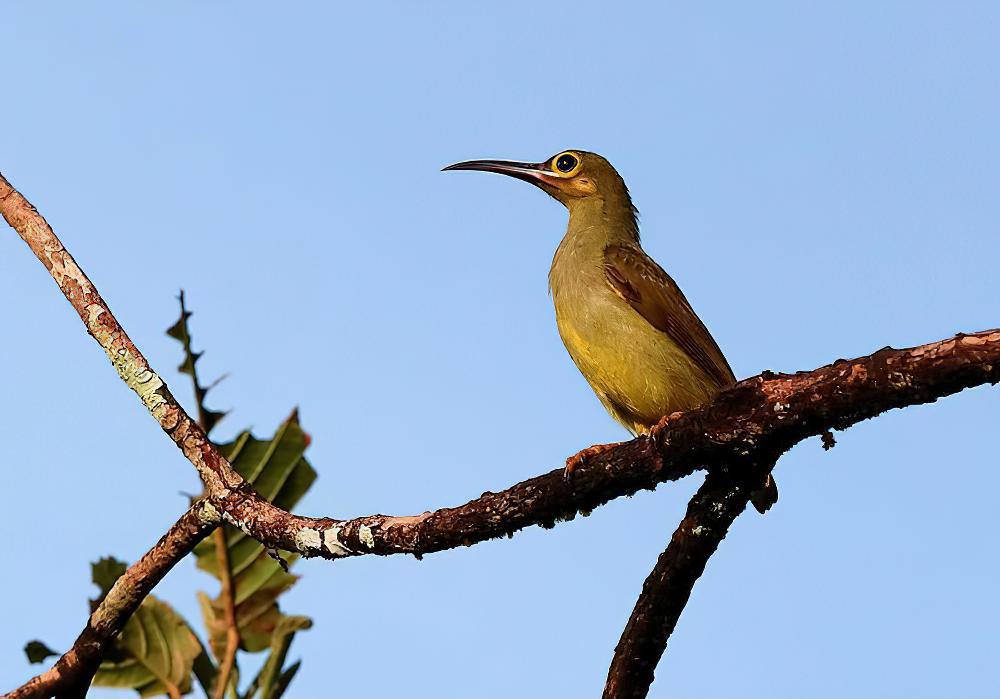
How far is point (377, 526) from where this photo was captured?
13.9ft

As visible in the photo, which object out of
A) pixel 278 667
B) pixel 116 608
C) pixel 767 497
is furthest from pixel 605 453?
pixel 278 667

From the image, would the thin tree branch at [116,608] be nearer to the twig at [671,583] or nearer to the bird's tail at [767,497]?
the twig at [671,583]

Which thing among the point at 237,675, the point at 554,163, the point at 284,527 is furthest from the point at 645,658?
the point at 554,163

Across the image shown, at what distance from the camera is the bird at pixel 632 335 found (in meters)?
5.72

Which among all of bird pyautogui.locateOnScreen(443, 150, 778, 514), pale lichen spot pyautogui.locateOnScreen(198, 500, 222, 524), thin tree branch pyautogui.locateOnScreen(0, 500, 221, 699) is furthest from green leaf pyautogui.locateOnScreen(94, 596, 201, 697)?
bird pyautogui.locateOnScreen(443, 150, 778, 514)

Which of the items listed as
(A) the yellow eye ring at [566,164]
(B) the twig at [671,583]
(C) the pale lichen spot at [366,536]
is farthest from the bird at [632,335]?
(C) the pale lichen spot at [366,536]

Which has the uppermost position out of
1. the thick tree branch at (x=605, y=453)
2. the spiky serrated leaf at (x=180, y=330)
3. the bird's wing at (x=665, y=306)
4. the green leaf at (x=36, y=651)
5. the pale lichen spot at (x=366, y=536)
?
the bird's wing at (x=665, y=306)

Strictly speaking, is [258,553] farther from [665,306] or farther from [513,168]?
[513,168]

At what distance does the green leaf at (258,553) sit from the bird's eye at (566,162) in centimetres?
243

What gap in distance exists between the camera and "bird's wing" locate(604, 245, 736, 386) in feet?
19.5

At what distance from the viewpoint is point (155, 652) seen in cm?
592

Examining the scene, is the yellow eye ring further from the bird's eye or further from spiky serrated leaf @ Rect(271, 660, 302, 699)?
spiky serrated leaf @ Rect(271, 660, 302, 699)

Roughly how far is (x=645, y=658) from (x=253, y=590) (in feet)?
8.49

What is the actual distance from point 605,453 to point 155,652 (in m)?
3.02
